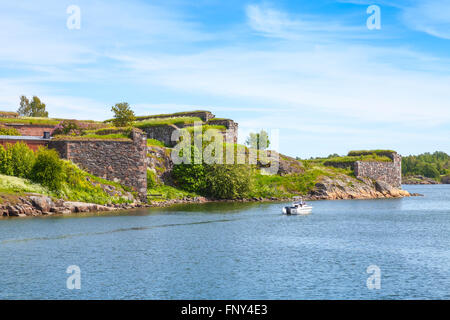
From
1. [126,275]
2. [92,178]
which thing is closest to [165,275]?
[126,275]

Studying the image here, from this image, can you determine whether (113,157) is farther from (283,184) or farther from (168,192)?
(283,184)

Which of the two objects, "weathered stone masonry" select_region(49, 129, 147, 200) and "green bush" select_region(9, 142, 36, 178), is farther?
"weathered stone masonry" select_region(49, 129, 147, 200)

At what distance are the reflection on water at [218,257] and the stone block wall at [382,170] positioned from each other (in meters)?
52.9

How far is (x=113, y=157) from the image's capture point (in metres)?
67.6

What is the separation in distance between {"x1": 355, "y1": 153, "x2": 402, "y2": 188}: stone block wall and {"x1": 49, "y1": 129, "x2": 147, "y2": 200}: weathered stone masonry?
2125 inches

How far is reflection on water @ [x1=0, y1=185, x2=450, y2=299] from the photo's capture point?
2472cm

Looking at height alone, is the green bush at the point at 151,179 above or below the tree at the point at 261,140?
below

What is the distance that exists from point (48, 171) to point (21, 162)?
353 cm

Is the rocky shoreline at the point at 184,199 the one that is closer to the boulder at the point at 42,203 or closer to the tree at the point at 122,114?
the boulder at the point at 42,203

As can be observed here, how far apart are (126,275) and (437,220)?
42.2 metres

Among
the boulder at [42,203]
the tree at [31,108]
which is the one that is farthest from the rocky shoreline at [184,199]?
the tree at [31,108]

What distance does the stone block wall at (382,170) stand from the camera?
105906mm

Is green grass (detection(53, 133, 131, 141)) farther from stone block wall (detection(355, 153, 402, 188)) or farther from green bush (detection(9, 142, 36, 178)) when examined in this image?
stone block wall (detection(355, 153, 402, 188))

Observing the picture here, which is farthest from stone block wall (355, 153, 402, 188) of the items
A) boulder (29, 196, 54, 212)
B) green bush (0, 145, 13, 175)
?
green bush (0, 145, 13, 175)
